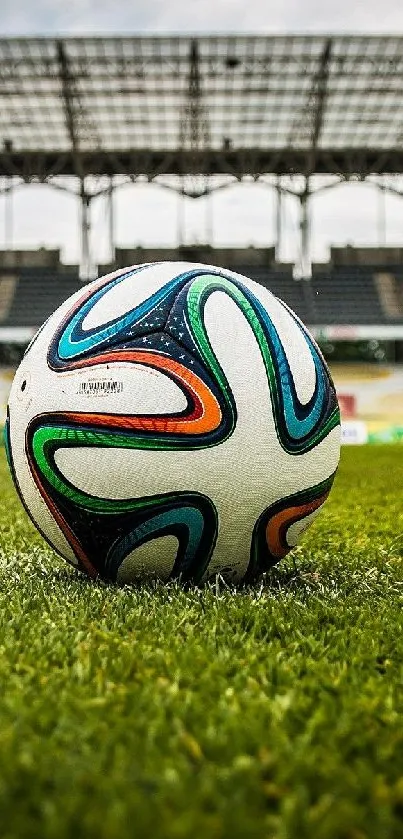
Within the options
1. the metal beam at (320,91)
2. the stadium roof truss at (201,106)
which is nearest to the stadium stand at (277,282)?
the stadium roof truss at (201,106)

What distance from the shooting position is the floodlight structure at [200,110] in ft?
91.2

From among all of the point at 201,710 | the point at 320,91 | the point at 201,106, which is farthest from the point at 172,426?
the point at 201,106

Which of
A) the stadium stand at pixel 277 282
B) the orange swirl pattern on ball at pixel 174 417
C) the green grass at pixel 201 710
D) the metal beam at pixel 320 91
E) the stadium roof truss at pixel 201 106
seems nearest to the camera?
the green grass at pixel 201 710

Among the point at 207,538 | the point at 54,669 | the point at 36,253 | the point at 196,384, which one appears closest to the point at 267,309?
the point at 196,384

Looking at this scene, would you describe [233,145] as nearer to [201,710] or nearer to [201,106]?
[201,106]

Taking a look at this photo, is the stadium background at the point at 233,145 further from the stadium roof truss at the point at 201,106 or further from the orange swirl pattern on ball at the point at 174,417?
the orange swirl pattern on ball at the point at 174,417

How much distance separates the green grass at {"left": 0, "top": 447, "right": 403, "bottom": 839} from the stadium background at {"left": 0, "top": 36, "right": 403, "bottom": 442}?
21.5m

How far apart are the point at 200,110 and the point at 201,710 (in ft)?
98.6

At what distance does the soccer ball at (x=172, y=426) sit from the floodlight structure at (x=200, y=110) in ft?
83.9

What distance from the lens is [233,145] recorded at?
3231cm

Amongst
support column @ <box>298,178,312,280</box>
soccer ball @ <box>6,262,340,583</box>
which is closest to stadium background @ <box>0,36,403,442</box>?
support column @ <box>298,178,312,280</box>

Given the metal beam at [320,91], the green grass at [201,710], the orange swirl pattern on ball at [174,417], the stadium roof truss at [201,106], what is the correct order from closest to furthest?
the green grass at [201,710] < the orange swirl pattern on ball at [174,417] < the stadium roof truss at [201,106] < the metal beam at [320,91]

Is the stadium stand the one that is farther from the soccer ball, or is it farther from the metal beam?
the soccer ball

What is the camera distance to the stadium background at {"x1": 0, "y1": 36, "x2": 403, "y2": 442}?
28.0m
